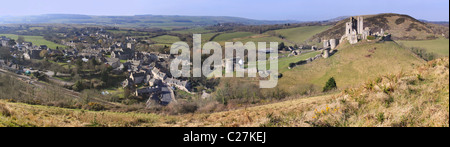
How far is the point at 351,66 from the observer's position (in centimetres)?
2872

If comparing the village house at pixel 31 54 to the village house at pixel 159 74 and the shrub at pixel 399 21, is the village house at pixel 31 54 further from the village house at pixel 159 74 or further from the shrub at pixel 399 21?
the shrub at pixel 399 21

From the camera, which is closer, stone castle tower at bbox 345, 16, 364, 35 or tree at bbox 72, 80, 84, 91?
tree at bbox 72, 80, 84, 91

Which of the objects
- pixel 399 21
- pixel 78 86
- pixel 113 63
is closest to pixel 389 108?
pixel 78 86

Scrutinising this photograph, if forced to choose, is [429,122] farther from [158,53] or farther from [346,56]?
[158,53]

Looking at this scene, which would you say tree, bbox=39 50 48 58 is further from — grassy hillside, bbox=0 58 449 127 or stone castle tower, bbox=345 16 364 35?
stone castle tower, bbox=345 16 364 35

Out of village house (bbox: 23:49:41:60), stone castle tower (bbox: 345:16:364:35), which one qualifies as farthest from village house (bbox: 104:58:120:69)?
stone castle tower (bbox: 345:16:364:35)

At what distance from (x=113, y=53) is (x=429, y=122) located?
213 ft

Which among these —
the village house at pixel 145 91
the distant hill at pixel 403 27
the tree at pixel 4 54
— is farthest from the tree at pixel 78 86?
the distant hill at pixel 403 27

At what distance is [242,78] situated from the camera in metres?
37.0

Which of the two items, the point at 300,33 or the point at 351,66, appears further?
the point at 300,33

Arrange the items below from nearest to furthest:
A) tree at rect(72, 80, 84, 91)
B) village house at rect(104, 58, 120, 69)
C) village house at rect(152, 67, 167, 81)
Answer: tree at rect(72, 80, 84, 91) → village house at rect(152, 67, 167, 81) → village house at rect(104, 58, 120, 69)

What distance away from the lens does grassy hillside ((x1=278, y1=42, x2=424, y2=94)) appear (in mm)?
25625

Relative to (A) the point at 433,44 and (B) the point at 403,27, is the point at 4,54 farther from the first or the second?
(B) the point at 403,27

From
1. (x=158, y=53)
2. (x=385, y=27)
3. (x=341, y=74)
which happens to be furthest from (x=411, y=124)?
(x=158, y=53)
